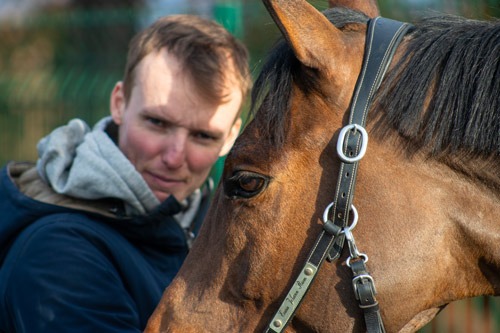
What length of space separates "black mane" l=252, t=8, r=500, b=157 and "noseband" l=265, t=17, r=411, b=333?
0.05 m

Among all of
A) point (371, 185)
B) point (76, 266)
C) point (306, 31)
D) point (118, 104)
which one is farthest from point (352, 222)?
point (118, 104)

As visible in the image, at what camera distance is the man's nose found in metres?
2.84

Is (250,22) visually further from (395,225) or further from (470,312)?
(395,225)

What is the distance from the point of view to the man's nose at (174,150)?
284 cm

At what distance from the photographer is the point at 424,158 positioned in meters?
1.98

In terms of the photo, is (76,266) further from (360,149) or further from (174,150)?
(360,149)

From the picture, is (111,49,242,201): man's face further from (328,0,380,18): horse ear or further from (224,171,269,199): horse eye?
(224,171,269,199): horse eye

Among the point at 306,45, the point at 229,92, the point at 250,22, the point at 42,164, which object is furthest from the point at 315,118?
the point at 250,22

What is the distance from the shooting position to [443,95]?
6.39 feet

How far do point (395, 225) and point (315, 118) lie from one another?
0.37 meters

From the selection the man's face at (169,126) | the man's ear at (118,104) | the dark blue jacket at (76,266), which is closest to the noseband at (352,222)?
the dark blue jacket at (76,266)

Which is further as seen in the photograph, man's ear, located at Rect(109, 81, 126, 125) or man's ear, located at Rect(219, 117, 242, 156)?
man's ear, located at Rect(219, 117, 242, 156)

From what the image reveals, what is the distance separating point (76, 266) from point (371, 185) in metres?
1.06

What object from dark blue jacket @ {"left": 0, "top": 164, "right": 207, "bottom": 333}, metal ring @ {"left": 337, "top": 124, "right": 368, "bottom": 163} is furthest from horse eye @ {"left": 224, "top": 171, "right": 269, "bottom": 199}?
dark blue jacket @ {"left": 0, "top": 164, "right": 207, "bottom": 333}
